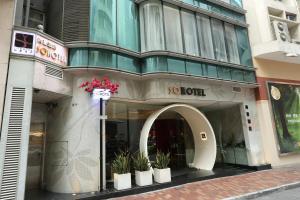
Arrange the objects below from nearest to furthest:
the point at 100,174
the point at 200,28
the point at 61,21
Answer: the point at 100,174 < the point at 61,21 < the point at 200,28

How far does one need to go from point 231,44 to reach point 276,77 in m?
3.98

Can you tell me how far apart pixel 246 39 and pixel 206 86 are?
4.91 m

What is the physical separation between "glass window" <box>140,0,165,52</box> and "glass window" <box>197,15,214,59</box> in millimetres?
2547

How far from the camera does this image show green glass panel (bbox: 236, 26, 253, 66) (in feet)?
45.3

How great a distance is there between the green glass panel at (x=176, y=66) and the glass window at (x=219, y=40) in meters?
2.78

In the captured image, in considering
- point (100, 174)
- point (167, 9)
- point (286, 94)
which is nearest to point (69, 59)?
point (100, 174)

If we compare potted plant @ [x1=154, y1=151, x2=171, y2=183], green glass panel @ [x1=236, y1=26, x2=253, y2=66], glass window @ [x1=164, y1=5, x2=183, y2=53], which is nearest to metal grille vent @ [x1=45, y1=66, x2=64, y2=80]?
glass window @ [x1=164, y1=5, x2=183, y2=53]

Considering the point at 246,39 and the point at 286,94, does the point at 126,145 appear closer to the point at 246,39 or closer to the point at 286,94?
the point at 246,39

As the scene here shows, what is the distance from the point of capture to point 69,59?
9414 mm

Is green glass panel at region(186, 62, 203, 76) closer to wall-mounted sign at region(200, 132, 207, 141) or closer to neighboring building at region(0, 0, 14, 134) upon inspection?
wall-mounted sign at region(200, 132, 207, 141)

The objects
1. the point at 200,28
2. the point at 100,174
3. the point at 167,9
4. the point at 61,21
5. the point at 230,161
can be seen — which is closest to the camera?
the point at 100,174

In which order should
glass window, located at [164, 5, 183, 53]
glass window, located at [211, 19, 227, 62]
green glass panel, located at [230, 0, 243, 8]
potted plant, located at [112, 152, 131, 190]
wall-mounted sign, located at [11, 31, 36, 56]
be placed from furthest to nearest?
green glass panel, located at [230, 0, 243, 8], glass window, located at [211, 19, 227, 62], glass window, located at [164, 5, 183, 53], potted plant, located at [112, 152, 131, 190], wall-mounted sign, located at [11, 31, 36, 56]

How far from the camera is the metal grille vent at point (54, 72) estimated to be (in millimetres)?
8672

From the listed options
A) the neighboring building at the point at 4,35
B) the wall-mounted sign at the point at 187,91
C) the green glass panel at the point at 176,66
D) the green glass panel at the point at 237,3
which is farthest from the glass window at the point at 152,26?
the green glass panel at the point at 237,3
